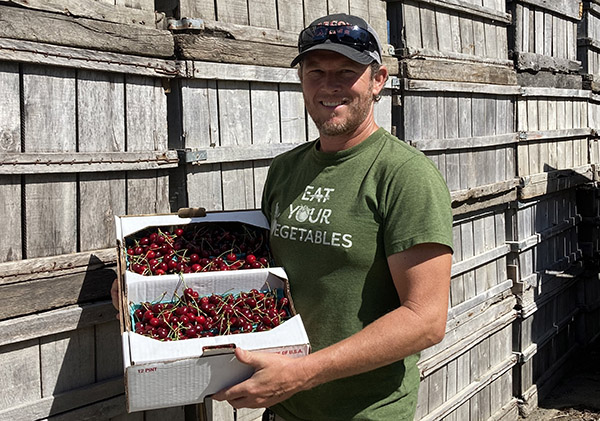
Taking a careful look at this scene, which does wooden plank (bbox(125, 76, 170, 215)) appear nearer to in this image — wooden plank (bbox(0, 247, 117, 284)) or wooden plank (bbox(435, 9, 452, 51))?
wooden plank (bbox(0, 247, 117, 284))

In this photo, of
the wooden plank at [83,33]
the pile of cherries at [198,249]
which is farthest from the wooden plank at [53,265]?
the wooden plank at [83,33]

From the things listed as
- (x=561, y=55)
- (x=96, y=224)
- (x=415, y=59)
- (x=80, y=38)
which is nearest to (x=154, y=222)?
(x=96, y=224)

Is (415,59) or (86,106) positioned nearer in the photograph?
(86,106)

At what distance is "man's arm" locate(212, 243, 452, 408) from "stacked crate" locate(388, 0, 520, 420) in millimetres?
2953

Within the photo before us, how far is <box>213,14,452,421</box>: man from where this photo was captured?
7.48 feet

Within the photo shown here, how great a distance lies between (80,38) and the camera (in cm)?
310

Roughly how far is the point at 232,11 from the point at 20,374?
6.96 ft

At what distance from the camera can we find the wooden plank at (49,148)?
2984mm

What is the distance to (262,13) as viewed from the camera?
3.99m

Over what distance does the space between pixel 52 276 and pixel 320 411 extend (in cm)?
136

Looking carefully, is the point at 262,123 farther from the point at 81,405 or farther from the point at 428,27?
the point at 428,27

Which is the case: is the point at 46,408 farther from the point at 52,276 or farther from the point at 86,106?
the point at 86,106

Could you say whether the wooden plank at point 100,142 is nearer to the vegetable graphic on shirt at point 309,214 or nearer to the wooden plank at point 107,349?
the wooden plank at point 107,349

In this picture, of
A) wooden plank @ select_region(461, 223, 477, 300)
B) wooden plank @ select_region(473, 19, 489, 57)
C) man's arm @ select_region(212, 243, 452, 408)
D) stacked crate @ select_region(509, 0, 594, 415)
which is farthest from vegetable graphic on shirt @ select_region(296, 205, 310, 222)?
stacked crate @ select_region(509, 0, 594, 415)
